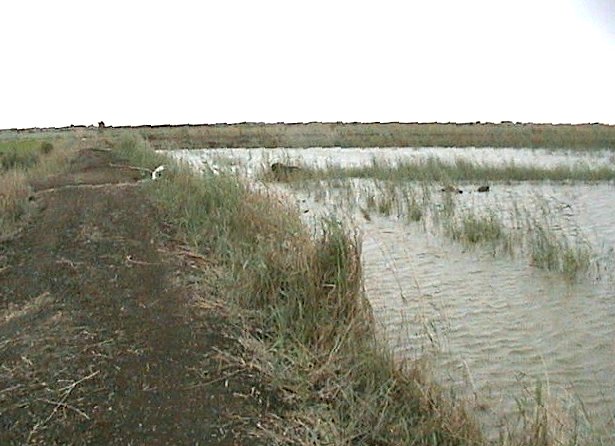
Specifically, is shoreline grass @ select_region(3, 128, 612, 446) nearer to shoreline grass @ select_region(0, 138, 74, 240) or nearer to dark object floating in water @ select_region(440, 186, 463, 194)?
shoreline grass @ select_region(0, 138, 74, 240)

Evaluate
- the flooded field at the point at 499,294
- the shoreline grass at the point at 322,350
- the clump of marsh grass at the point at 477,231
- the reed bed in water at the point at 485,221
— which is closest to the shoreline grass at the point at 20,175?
the shoreline grass at the point at 322,350

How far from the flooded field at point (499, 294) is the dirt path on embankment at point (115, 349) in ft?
5.43

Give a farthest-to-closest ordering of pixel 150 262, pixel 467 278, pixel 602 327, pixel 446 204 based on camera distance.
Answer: pixel 446 204
pixel 467 278
pixel 150 262
pixel 602 327

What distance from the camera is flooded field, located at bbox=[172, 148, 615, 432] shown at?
485 centimetres

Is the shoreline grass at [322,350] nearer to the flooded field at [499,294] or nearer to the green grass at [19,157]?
the flooded field at [499,294]

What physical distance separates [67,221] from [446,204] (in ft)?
25.3

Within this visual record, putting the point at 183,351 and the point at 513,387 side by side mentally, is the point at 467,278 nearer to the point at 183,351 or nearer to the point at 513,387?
the point at 513,387

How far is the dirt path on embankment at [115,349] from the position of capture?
340 cm

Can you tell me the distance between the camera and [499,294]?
7.38 metres

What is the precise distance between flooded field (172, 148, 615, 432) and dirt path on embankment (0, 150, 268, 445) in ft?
5.43

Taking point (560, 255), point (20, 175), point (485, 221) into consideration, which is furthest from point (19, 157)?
point (560, 255)

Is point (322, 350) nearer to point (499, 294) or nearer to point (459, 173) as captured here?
point (499, 294)

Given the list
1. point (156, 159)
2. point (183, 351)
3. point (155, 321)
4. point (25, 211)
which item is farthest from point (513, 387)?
point (156, 159)

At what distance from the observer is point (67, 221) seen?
9234 mm
